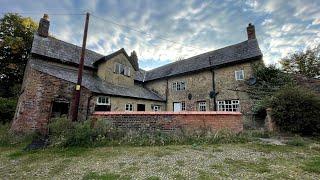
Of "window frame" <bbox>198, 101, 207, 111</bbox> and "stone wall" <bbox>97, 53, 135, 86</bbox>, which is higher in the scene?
"stone wall" <bbox>97, 53, 135, 86</bbox>

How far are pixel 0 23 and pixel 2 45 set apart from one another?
3.13 m

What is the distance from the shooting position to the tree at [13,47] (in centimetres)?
2338

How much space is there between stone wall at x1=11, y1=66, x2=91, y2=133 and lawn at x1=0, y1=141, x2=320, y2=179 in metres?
3.70

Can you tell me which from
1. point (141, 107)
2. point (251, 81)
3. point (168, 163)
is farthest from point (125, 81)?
point (168, 163)

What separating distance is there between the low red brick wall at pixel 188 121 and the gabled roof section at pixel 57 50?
1167 cm

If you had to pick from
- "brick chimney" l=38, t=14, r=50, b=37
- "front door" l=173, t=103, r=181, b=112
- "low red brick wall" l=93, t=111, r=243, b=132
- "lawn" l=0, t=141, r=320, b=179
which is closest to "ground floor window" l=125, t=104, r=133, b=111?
"front door" l=173, t=103, r=181, b=112

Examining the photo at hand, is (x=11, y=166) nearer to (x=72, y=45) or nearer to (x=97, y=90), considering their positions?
(x=97, y=90)

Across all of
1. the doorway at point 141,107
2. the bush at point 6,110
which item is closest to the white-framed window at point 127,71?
the doorway at point 141,107

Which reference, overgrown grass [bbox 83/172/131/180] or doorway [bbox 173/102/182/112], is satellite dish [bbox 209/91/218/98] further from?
overgrown grass [bbox 83/172/131/180]

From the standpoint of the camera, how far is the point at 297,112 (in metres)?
10.7

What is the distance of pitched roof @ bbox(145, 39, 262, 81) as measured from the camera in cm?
1755

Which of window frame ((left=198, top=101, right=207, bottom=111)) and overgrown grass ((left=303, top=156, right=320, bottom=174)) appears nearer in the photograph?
overgrown grass ((left=303, top=156, right=320, bottom=174))

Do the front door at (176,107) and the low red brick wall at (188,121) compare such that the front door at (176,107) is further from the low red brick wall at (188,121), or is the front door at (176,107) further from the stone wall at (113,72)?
the low red brick wall at (188,121)

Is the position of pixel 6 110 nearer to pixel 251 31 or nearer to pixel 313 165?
pixel 313 165
